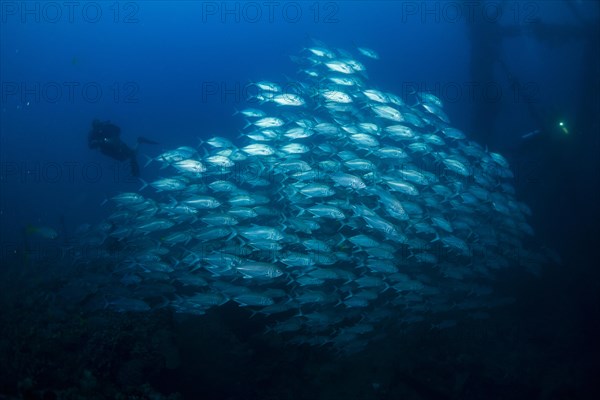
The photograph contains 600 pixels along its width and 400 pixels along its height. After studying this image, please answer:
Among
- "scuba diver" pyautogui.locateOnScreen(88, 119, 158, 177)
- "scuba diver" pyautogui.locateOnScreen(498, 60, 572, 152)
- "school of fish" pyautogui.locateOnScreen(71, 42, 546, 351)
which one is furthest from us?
"scuba diver" pyautogui.locateOnScreen(498, 60, 572, 152)

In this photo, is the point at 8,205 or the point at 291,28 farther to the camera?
the point at 291,28

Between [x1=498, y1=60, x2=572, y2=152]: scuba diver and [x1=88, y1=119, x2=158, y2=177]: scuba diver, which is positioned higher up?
[x1=498, y1=60, x2=572, y2=152]: scuba diver

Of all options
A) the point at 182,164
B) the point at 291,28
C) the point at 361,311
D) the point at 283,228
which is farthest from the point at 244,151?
the point at 291,28

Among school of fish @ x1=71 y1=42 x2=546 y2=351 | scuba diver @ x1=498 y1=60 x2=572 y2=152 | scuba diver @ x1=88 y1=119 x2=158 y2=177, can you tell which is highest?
scuba diver @ x1=498 y1=60 x2=572 y2=152

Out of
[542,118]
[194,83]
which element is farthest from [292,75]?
[542,118]

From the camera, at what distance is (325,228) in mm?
9164

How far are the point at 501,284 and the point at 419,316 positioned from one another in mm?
5769

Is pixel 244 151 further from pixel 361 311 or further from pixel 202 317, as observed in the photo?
pixel 361 311

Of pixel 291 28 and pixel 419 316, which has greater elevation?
pixel 291 28

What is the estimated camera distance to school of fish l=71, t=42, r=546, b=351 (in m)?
7.51

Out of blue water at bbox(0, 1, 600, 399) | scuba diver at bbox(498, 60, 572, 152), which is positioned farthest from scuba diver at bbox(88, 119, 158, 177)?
scuba diver at bbox(498, 60, 572, 152)

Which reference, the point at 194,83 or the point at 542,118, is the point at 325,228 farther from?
the point at 194,83

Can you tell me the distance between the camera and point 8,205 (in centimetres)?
2784

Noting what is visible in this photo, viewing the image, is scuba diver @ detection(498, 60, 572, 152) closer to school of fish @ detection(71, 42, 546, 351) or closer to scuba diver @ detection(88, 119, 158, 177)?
school of fish @ detection(71, 42, 546, 351)
